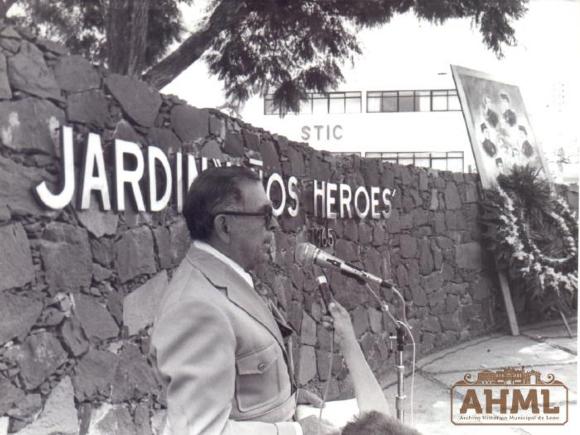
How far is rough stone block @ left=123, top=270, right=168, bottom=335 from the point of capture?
2802 millimetres

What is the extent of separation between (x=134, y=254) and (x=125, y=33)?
260 cm

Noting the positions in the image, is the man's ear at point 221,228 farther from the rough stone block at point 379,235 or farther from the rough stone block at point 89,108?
the rough stone block at point 379,235

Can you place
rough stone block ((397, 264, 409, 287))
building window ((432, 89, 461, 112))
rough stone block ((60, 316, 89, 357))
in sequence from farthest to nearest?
1. building window ((432, 89, 461, 112))
2. rough stone block ((397, 264, 409, 287))
3. rough stone block ((60, 316, 89, 357))

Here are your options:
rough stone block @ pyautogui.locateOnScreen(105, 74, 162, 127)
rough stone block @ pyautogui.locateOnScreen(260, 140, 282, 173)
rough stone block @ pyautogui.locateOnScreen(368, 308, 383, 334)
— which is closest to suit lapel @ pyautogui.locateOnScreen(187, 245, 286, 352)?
rough stone block @ pyautogui.locateOnScreen(105, 74, 162, 127)

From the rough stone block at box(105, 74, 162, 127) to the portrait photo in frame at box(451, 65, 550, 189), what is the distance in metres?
3.99

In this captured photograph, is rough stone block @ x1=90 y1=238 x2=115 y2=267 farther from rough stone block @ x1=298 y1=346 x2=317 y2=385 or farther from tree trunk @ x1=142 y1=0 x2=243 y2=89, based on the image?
tree trunk @ x1=142 y1=0 x2=243 y2=89

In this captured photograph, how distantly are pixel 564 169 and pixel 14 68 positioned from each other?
5.68 m

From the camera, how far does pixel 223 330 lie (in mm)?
1247

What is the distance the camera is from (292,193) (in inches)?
167

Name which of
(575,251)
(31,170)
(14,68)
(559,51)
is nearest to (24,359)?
(31,170)

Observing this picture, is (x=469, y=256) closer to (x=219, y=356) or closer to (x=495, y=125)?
(x=495, y=125)

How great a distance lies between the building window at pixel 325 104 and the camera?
6.61 m

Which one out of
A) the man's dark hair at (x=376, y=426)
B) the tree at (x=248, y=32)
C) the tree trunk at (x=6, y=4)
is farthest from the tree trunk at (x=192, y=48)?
the man's dark hair at (x=376, y=426)

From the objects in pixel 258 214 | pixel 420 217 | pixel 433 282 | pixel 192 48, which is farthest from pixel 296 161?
pixel 258 214
